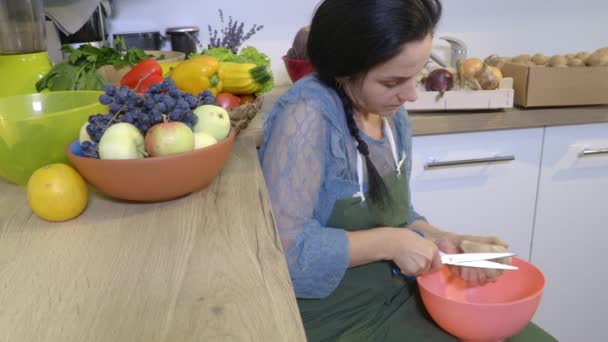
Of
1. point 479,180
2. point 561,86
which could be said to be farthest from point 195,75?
point 561,86

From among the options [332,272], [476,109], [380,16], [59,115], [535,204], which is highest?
[380,16]

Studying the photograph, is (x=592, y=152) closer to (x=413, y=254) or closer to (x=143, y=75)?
(x=413, y=254)

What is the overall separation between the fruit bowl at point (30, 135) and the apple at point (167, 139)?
0.52 feet

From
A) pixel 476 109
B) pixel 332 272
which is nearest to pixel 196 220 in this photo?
pixel 332 272

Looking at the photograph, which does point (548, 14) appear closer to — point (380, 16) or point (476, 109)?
point (476, 109)

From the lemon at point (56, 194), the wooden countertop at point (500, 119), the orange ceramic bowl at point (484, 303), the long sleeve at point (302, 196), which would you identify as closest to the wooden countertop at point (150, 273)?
the lemon at point (56, 194)

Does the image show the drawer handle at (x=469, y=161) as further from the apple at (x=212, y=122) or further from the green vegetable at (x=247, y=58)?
the apple at (x=212, y=122)

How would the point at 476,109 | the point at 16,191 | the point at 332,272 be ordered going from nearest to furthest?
the point at 16,191, the point at 332,272, the point at 476,109

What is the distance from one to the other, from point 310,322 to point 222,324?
52 cm

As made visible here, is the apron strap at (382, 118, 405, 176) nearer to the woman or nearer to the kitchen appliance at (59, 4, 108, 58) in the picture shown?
the woman

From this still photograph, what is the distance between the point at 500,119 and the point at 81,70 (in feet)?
3.40

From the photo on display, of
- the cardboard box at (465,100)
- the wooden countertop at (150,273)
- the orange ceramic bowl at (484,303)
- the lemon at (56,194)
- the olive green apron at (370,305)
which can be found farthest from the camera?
the cardboard box at (465,100)

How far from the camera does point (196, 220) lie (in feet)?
2.28

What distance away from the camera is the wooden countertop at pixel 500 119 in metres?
1.39
